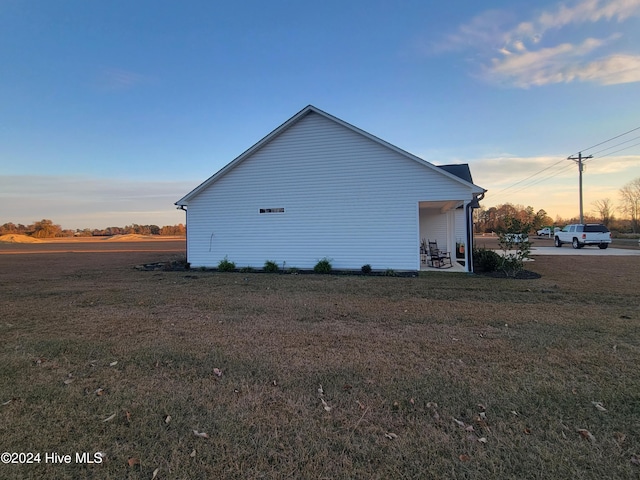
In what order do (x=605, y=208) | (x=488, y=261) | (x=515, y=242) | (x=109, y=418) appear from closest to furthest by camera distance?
(x=109, y=418)
(x=515, y=242)
(x=488, y=261)
(x=605, y=208)

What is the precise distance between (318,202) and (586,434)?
10855 millimetres

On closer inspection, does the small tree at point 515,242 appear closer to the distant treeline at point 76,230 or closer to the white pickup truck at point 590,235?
the white pickup truck at point 590,235

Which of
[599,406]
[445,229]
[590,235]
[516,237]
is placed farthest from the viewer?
[590,235]

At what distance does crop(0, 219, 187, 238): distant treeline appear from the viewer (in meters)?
67.6

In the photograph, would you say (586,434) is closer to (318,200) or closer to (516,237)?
(516,237)

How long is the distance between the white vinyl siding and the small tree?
186 centimetres

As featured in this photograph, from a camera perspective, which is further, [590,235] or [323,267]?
Answer: [590,235]

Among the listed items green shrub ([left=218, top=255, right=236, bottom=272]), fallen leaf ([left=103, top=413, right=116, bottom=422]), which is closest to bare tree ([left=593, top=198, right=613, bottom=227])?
green shrub ([left=218, top=255, right=236, bottom=272])

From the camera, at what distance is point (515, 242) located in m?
10.5

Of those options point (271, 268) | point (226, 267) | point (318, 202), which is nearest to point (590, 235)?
point (318, 202)

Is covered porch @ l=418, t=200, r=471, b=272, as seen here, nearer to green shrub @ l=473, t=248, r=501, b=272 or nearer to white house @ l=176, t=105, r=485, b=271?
white house @ l=176, t=105, r=485, b=271

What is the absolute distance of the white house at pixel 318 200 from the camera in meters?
11.8

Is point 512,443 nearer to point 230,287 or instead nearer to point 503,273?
point 230,287

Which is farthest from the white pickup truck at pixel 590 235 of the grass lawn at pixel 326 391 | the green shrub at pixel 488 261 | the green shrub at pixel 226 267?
the green shrub at pixel 226 267
